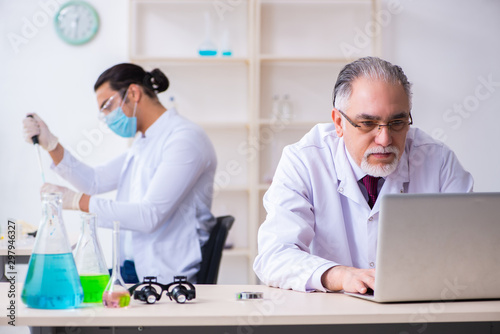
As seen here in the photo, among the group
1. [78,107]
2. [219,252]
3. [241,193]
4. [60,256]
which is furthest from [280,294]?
[78,107]

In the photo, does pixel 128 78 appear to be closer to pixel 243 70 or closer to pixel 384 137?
pixel 384 137

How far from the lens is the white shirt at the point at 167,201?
2.35 m

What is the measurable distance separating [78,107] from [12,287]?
3067mm

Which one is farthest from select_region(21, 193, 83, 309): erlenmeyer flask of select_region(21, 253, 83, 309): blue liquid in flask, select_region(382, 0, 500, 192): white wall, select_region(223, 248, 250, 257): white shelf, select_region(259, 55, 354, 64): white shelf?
select_region(382, 0, 500, 192): white wall

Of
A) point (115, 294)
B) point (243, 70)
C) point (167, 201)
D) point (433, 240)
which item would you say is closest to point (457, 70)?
point (243, 70)

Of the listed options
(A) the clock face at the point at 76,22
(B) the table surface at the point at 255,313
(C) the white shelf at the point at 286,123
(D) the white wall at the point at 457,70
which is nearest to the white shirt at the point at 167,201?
(B) the table surface at the point at 255,313

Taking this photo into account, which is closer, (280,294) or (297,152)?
(280,294)

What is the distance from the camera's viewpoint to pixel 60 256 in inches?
42.9

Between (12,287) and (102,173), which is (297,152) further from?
(102,173)

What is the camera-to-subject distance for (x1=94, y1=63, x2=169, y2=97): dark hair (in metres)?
2.62

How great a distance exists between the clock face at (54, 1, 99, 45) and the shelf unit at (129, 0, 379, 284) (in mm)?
311

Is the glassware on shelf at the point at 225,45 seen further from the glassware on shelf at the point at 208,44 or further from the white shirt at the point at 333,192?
the white shirt at the point at 333,192

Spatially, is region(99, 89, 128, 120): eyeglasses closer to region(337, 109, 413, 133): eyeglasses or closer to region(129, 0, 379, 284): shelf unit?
region(337, 109, 413, 133): eyeglasses

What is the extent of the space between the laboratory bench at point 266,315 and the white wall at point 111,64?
306cm
